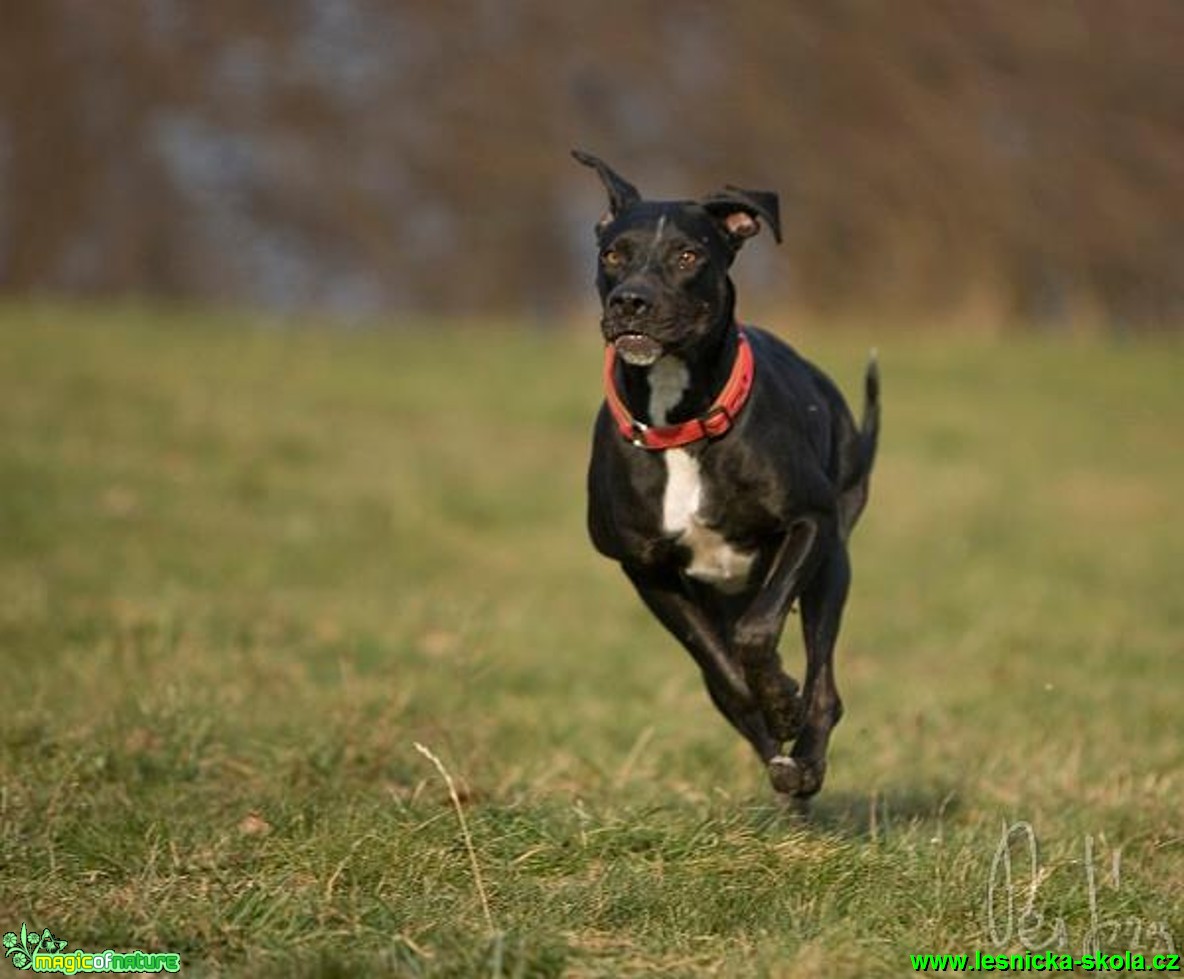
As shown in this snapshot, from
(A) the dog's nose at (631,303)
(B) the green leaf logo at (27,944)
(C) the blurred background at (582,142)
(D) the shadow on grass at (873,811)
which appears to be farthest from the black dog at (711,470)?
(C) the blurred background at (582,142)

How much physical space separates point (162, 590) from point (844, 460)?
537 cm

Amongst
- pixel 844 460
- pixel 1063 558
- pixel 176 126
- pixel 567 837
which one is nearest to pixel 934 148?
pixel 176 126

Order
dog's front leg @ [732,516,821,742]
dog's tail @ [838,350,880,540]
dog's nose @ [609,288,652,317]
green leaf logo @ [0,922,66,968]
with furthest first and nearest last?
dog's tail @ [838,350,880,540]
dog's front leg @ [732,516,821,742]
dog's nose @ [609,288,652,317]
green leaf logo @ [0,922,66,968]

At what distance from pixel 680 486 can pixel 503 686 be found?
3.32 m

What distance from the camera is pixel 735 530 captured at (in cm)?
501

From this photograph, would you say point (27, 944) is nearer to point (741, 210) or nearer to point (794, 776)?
point (794, 776)

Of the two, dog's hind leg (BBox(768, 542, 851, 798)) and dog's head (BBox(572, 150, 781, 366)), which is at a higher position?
dog's head (BBox(572, 150, 781, 366))

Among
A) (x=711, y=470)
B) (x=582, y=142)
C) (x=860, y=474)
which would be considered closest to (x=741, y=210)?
(x=711, y=470)

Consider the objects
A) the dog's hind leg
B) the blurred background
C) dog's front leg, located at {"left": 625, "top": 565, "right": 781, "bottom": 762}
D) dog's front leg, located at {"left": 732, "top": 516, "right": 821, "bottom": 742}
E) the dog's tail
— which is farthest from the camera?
the blurred background

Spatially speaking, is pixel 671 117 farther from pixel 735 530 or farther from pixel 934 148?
pixel 735 530

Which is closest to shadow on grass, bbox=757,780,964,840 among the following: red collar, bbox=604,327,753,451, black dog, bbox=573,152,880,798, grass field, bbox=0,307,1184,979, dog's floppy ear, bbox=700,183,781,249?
grass field, bbox=0,307,1184,979

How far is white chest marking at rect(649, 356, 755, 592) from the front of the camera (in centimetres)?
495

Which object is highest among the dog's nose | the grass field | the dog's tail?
the dog's nose

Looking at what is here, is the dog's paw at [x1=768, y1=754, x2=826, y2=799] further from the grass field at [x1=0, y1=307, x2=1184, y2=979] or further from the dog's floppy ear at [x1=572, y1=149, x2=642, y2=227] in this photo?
the dog's floppy ear at [x1=572, y1=149, x2=642, y2=227]
